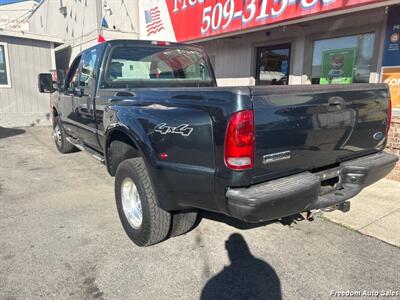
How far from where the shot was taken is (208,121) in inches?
90.0

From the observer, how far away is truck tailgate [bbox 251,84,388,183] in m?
2.26

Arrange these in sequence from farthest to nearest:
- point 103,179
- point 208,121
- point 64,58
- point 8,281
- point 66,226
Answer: point 64,58
point 103,179
point 66,226
point 8,281
point 208,121

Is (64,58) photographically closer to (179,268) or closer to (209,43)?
(209,43)

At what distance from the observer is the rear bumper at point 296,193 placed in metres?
2.23

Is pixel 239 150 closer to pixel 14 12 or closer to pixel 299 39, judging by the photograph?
pixel 299 39

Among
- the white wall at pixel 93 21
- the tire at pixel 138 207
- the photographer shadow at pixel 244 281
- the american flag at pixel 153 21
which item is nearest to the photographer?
the photographer shadow at pixel 244 281

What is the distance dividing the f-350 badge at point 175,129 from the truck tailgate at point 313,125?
505 mm

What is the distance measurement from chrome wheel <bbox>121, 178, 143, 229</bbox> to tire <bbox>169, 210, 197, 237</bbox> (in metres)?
0.33

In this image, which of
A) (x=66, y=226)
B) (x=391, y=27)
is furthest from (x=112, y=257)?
(x=391, y=27)

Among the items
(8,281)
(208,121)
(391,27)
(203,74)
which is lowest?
(8,281)

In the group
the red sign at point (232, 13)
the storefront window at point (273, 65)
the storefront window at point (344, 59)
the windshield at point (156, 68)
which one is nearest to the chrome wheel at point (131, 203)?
the windshield at point (156, 68)

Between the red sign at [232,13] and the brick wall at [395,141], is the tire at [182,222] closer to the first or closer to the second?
the brick wall at [395,141]

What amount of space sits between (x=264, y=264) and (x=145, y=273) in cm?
103

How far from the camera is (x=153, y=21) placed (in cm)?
1093
